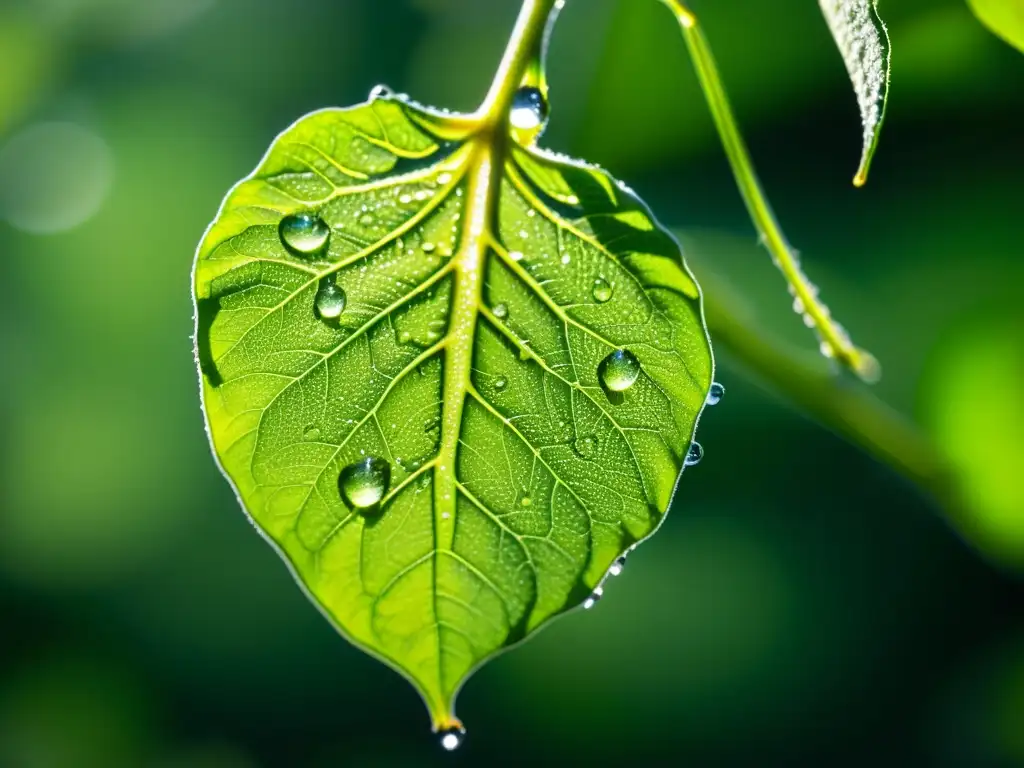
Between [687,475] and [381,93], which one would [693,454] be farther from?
[687,475]

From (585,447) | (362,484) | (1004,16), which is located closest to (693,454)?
(585,447)

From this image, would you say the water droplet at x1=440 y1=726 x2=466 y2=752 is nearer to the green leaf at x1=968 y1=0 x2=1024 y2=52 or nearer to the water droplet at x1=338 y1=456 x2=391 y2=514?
the water droplet at x1=338 y1=456 x2=391 y2=514

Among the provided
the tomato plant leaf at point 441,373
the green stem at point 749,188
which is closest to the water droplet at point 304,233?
the tomato plant leaf at point 441,373

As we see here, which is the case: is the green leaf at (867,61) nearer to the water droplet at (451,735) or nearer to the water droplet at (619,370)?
the water droplet at (619,370)

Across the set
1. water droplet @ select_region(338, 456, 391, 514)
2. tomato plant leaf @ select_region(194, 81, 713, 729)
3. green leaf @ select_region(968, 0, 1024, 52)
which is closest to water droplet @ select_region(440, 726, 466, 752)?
tomato plant leaf @ select_region(194, 81, 713, 729)

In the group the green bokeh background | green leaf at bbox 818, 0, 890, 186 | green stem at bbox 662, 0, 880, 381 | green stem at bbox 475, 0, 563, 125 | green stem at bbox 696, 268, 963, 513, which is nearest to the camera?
green leaf at bbox 818, 0, 890, 186

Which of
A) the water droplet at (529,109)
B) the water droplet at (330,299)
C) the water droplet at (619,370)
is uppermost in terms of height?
the water droplet at (529,109)
